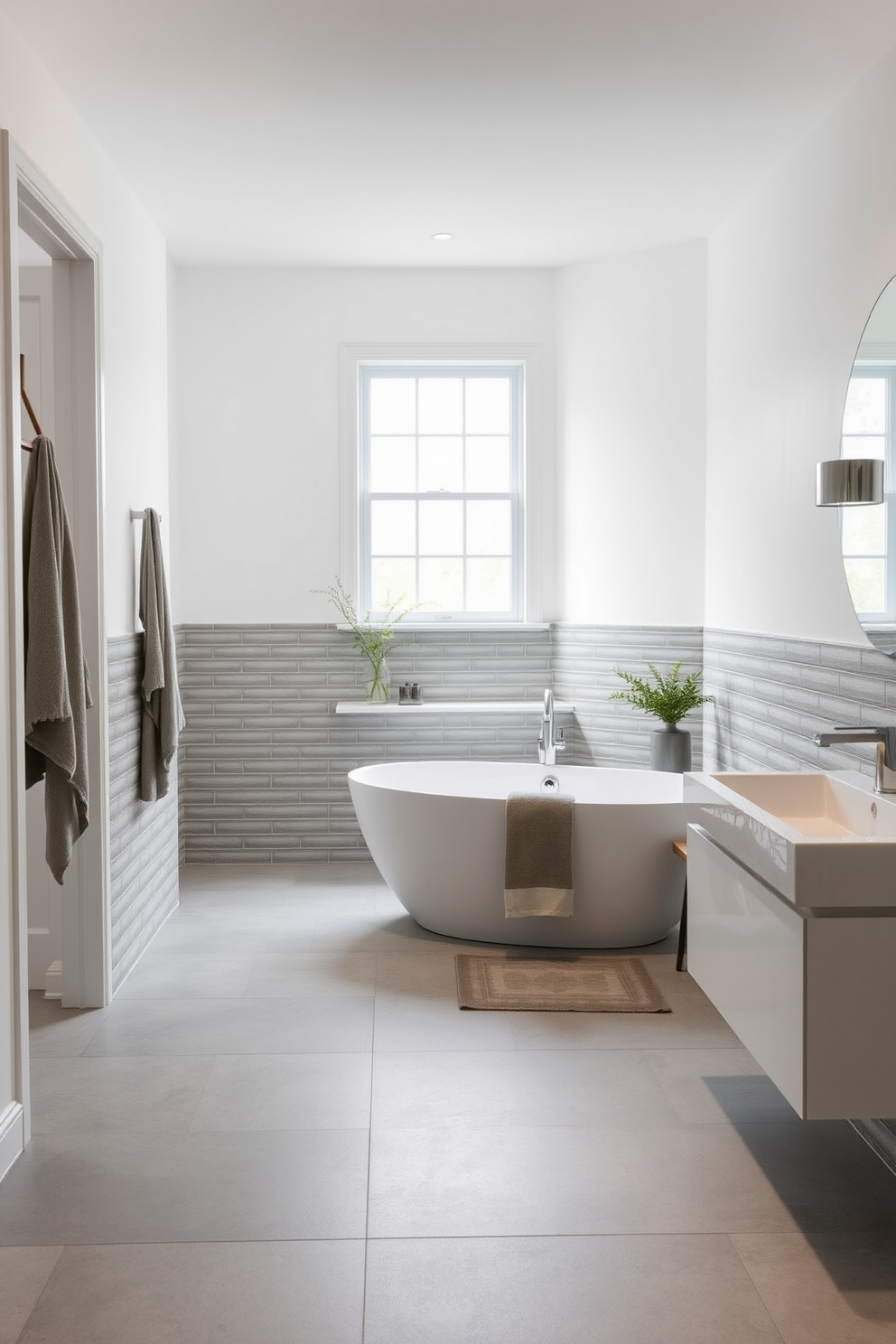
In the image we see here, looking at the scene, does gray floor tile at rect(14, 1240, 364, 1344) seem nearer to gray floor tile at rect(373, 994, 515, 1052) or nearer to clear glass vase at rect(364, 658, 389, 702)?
gray floor tile at rect(373, 994, 515, 1052)

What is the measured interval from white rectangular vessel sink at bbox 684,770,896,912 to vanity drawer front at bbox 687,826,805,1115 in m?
0.06

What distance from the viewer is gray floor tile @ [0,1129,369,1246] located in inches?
104

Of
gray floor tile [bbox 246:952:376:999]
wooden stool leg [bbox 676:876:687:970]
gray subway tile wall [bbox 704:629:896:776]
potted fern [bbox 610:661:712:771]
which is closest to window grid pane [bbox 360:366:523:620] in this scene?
potted fern [bbox 610:661:712:771]

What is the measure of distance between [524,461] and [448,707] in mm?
1349

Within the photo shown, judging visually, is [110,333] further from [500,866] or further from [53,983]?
[500,866]

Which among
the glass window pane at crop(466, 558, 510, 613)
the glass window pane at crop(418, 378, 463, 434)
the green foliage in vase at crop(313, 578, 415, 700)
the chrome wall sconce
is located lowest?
the green foliage in vase at crop(313, 578, 415, 700)

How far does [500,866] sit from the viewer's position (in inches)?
181

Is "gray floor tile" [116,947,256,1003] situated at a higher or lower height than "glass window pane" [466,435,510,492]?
lower

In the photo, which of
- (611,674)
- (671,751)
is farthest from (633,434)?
(671,751)

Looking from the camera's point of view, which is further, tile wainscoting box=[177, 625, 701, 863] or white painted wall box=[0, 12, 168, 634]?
tile wainscoting box=[177, 625, 701, 863]

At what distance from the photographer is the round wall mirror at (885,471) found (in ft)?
10.9

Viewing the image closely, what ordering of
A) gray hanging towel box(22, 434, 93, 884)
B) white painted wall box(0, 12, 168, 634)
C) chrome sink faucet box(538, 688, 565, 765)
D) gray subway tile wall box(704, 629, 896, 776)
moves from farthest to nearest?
chrome sink faucet box(538, 688, 565, 765) → gray subway tile wall box(704, 629, 896, 776) → white painted wall box(0, 12, 168, 634) → gray hanging towel box(22, 434, 93, 884)

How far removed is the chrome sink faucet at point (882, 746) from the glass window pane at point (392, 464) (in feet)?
11.7

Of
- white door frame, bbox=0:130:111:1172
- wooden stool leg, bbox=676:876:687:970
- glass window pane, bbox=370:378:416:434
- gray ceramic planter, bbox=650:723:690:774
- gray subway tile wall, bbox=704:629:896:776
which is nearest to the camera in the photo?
gray subway tile wall, bbox=704:629:896:776
